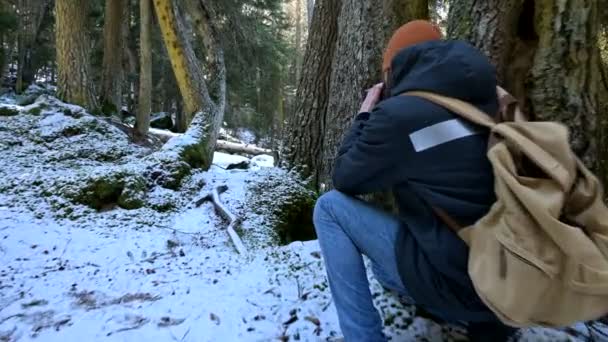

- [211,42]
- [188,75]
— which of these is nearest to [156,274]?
[188,75]

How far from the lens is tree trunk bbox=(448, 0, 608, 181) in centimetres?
247

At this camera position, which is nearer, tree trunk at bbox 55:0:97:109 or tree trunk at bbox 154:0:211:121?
tree trunk at bbox 154:0:211:121

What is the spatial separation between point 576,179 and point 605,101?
1.70 meters

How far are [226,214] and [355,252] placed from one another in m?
2.79

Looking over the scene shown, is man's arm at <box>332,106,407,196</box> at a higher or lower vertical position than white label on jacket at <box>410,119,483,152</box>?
lower

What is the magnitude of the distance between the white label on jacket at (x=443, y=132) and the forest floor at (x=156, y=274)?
4.07ft

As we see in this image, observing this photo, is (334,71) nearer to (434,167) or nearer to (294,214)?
(294,214)

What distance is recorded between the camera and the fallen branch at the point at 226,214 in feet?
13.4

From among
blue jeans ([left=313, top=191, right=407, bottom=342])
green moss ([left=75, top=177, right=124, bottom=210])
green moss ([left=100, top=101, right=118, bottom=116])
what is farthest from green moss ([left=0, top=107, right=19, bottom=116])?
blue jeans ([left=313, top=191, right=407, bottom=342])

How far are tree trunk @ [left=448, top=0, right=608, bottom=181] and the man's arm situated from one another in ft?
3.90

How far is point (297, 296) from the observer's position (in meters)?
3.05

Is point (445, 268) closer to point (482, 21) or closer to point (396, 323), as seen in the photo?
point (396, 323)

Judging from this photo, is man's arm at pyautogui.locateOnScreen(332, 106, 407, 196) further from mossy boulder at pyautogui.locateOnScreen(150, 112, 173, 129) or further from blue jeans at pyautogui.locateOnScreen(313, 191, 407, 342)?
mossy boulder at pyautogui.locateOnScreen(150, 112, 173, 129)

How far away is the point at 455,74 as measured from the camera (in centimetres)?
180
